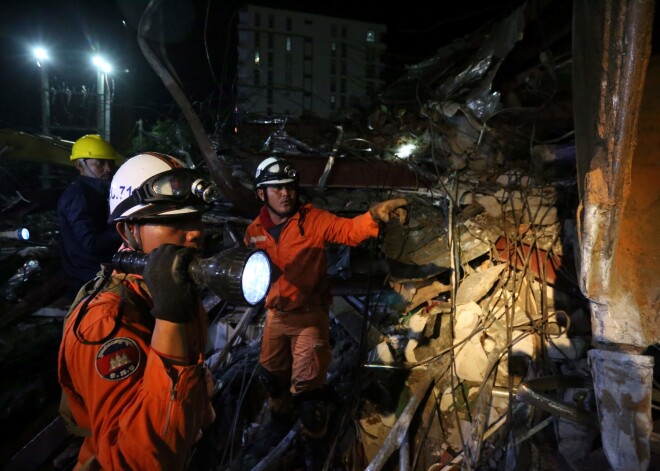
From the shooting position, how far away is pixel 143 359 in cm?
136

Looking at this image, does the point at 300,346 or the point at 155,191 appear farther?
the point at 300,346

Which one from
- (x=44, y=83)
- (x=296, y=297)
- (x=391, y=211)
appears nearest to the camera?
(x=391, y=211)

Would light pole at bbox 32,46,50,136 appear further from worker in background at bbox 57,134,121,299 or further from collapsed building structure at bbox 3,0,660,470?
worker in background at bbox 57,134,121,299

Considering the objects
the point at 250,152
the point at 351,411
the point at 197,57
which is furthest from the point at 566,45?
the point at 197,57

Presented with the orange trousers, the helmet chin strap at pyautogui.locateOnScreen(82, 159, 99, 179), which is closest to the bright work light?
the orange trousers

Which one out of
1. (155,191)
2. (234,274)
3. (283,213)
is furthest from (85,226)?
(234,274)

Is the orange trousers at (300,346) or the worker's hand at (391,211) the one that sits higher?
the worker's hand at (391,211)

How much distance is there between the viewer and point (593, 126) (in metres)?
1.73

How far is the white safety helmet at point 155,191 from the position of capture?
4.92 ft

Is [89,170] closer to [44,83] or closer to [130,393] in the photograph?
[130,393]

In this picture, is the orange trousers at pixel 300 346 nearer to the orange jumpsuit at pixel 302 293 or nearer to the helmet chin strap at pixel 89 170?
the orange jumpsuit at pixel 302 293

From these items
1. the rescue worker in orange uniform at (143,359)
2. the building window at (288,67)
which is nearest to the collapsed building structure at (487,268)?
the rescue worker in orange uniform at (143,359)

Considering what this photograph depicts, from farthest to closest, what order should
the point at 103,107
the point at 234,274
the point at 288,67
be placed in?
the point at 288,67
the point at 103,107
the point at 234,274

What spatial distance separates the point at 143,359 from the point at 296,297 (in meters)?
1.89
